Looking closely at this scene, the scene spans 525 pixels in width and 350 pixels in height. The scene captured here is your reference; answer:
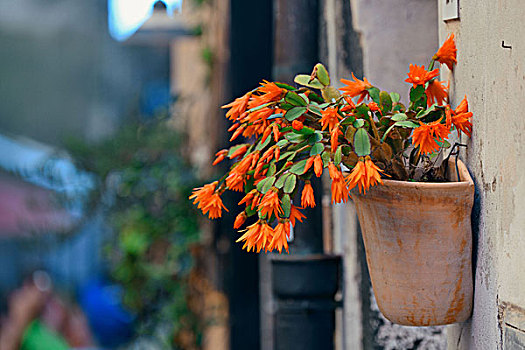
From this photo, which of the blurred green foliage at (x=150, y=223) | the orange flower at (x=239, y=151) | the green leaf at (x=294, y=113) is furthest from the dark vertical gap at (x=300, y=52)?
the blurred green foliage at (x=150, y=223)

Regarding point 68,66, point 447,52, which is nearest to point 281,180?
point 447,52

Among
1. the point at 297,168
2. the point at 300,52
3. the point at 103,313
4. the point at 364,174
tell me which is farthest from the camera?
the point at 103,313

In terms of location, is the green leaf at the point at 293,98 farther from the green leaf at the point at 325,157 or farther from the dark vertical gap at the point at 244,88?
the dark vertical gap at the point at 244,88

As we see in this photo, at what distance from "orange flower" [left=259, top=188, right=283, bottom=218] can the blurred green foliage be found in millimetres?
2481

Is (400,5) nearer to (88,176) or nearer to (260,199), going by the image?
(260,199)

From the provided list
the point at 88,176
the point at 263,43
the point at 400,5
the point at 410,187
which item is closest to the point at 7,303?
the point at 88,176

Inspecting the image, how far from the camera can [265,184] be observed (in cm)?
98

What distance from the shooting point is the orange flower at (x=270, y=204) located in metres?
0.94

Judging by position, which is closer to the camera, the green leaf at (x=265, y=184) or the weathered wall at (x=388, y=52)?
the green leaf at (x=265, y=184)

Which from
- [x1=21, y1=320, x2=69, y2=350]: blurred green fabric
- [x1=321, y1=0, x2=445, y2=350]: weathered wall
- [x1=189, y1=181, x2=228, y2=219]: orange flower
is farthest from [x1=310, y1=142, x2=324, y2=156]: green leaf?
[x1=21, y1=320, x2=69, y2=350]: blurred green fabric

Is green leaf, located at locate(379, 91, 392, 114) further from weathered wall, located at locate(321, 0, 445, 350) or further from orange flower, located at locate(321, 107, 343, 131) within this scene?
weathered wall, located at locate(321, 0, 445, 350)

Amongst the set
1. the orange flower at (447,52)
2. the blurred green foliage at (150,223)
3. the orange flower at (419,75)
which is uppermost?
the orange flower at (447,52)

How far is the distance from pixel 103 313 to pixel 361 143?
263 inches

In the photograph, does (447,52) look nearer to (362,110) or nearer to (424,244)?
(362,110)
